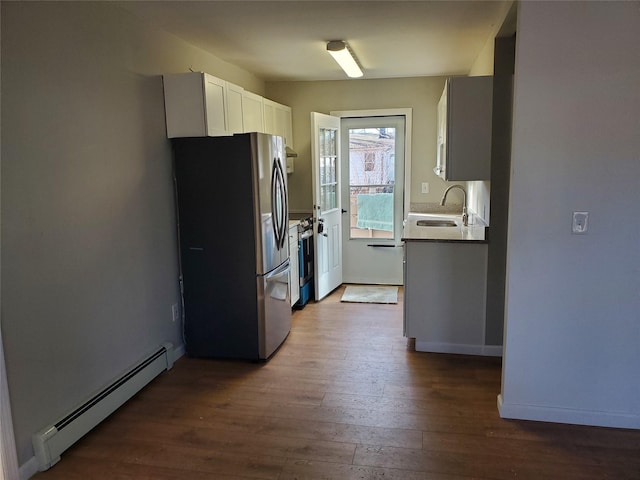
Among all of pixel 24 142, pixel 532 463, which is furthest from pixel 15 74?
pixel 532 463

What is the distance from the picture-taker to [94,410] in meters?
2.47

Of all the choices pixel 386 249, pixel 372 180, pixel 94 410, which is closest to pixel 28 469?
pixel 94 410

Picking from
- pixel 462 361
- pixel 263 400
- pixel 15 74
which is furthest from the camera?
pixel 462 361

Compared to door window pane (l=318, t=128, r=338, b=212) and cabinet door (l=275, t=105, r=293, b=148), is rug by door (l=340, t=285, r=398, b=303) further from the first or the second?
cabinet door (l=275, t=105, r=293, b=148)

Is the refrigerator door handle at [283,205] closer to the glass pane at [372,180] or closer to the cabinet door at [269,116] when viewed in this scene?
the cabinet door at [269,116]

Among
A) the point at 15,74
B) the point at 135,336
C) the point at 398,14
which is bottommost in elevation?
the point at 135,336

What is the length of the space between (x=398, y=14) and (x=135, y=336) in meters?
2.65

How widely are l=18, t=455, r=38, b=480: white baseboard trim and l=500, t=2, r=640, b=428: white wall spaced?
7.90 feet

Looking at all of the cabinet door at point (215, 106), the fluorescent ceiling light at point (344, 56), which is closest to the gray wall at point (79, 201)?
the cabinet door at point (215, 106)

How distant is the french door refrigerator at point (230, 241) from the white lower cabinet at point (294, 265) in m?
0.75

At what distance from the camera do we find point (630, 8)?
212 centimetres

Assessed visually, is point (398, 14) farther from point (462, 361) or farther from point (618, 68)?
point (462, 361)

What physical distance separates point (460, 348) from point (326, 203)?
7.02 feet

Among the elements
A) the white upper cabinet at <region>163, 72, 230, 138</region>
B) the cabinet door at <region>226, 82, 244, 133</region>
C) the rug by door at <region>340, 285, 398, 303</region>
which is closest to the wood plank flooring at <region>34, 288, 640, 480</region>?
the rug by door at <region>340, 285, 398, 303</region>
